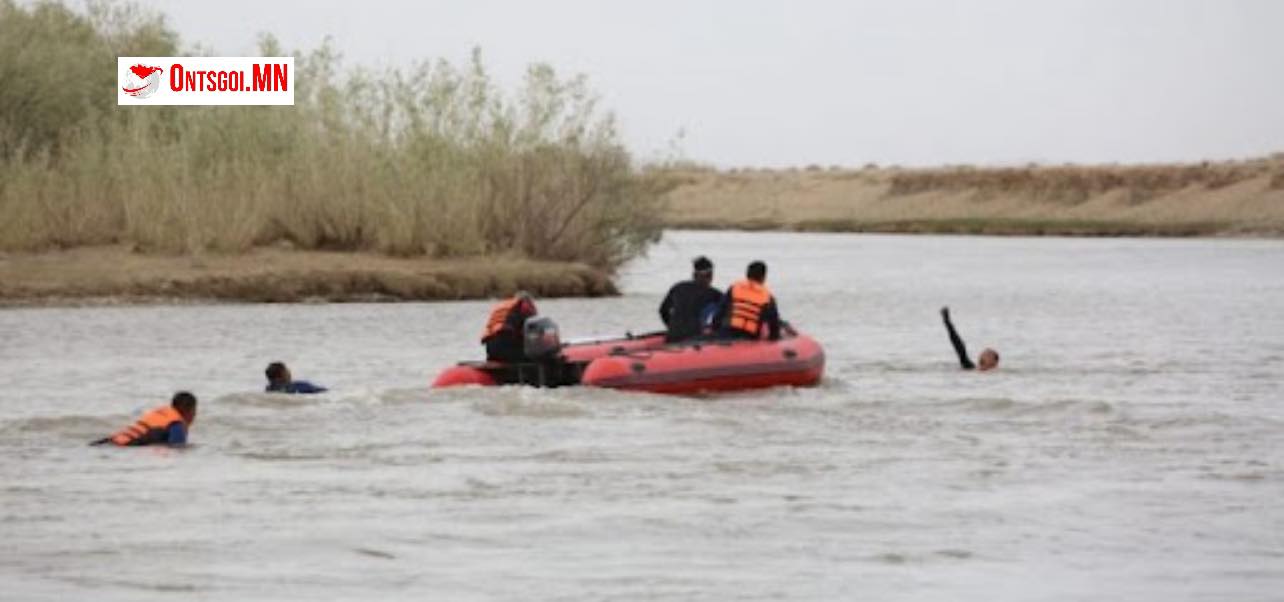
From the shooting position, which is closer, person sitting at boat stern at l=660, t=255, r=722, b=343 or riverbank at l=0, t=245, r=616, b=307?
person sitting at boat stern at l=660, t=255, r=722, b=343

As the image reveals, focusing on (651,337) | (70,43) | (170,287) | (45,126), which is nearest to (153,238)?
(170,287)

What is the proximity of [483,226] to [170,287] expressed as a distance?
6893 mm

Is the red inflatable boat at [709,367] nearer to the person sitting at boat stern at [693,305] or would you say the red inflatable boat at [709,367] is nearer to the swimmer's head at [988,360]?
the person sitting at boat stern at [693,305]

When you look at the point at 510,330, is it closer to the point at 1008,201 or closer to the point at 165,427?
the point at 165,427

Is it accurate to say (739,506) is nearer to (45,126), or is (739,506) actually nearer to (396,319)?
(396,319)

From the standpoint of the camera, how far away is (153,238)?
40.6 metres

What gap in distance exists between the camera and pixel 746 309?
80.1ft

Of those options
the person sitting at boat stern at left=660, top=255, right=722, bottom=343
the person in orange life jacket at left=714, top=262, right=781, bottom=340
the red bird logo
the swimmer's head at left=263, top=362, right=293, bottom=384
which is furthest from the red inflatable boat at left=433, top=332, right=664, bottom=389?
the red bird logo

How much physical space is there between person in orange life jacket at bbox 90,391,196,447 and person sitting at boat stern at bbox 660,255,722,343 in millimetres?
5958

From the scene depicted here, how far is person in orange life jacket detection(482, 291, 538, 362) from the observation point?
23453 millimetres

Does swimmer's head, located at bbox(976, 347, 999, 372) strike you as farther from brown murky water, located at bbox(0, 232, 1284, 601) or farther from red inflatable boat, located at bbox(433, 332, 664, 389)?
red inflatable boat, located at bbox(433, 332, 664, 389)

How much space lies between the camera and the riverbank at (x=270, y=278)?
38375 millimetres

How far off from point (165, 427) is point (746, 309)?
6.58 meters

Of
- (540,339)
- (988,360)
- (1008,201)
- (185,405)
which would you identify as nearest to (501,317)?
(540,339)
